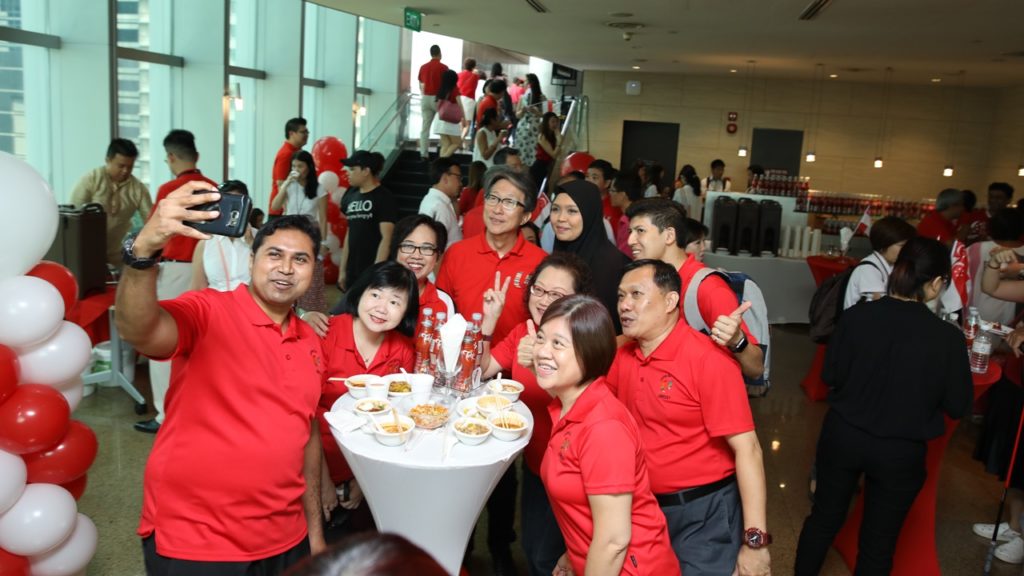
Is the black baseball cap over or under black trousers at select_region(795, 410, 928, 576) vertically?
over

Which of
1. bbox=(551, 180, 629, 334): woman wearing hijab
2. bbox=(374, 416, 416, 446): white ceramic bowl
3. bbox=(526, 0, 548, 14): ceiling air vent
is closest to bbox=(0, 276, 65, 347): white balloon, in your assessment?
bbox=(374, 416, 416, 446): white ceramic bowl

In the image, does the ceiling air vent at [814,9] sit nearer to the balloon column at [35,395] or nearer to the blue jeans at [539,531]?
the blue jeans at [539,531]

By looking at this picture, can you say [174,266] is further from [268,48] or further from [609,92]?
[609,92]

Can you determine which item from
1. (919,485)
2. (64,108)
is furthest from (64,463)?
(64,108)

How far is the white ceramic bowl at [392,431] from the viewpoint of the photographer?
251 centimetres

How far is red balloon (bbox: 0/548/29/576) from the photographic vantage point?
2.68m

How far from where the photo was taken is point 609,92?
691 inches

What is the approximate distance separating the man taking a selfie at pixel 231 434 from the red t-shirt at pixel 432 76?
9.78 metres

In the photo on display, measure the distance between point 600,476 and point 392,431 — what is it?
0.80 m

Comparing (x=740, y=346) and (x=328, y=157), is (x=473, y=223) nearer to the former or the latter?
(x=740, y=346)

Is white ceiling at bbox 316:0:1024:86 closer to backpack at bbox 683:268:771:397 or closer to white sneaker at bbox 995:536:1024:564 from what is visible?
white sneaker at bbox 995:536:1024:564

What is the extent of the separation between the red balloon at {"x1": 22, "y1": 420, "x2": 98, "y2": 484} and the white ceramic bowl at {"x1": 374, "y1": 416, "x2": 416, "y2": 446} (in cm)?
117

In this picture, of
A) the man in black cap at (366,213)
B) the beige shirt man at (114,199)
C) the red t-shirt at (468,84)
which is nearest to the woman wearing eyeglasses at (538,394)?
the man in black cap at (366,213)

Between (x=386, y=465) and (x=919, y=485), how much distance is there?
2251 mm
